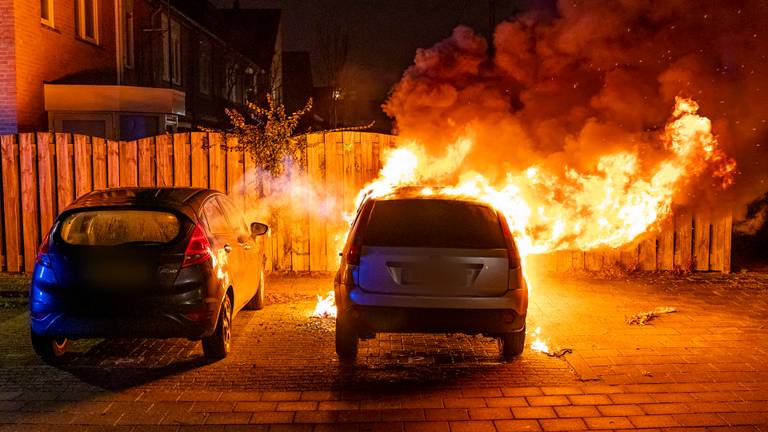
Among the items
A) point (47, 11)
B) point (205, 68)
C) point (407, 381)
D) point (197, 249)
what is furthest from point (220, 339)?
point (205, 68)

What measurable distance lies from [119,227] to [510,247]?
381 centimetres

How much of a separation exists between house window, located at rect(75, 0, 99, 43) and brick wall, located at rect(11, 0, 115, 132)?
173 mm

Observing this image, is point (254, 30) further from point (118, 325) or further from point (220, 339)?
point (118, 325)

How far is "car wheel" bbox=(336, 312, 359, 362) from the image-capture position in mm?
6723

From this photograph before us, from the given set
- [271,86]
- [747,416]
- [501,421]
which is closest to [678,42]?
[747,416]

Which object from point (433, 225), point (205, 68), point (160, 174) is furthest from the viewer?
point (205, 68)

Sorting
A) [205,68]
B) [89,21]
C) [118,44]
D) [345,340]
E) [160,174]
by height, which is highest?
[205,68]

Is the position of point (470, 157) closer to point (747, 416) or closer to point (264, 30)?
point (747, 416)

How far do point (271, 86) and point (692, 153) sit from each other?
28.5m

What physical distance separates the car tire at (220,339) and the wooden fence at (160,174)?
14.6 feet

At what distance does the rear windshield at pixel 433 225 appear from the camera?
6613mm

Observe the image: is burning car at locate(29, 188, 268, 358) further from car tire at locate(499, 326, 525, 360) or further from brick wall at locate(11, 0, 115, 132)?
brick wall at locate(11, 0, 115, 132)

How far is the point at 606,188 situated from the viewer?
10672 mm

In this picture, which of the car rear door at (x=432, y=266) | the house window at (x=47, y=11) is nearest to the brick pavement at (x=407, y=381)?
the car rear door at (x=432, y=266)
